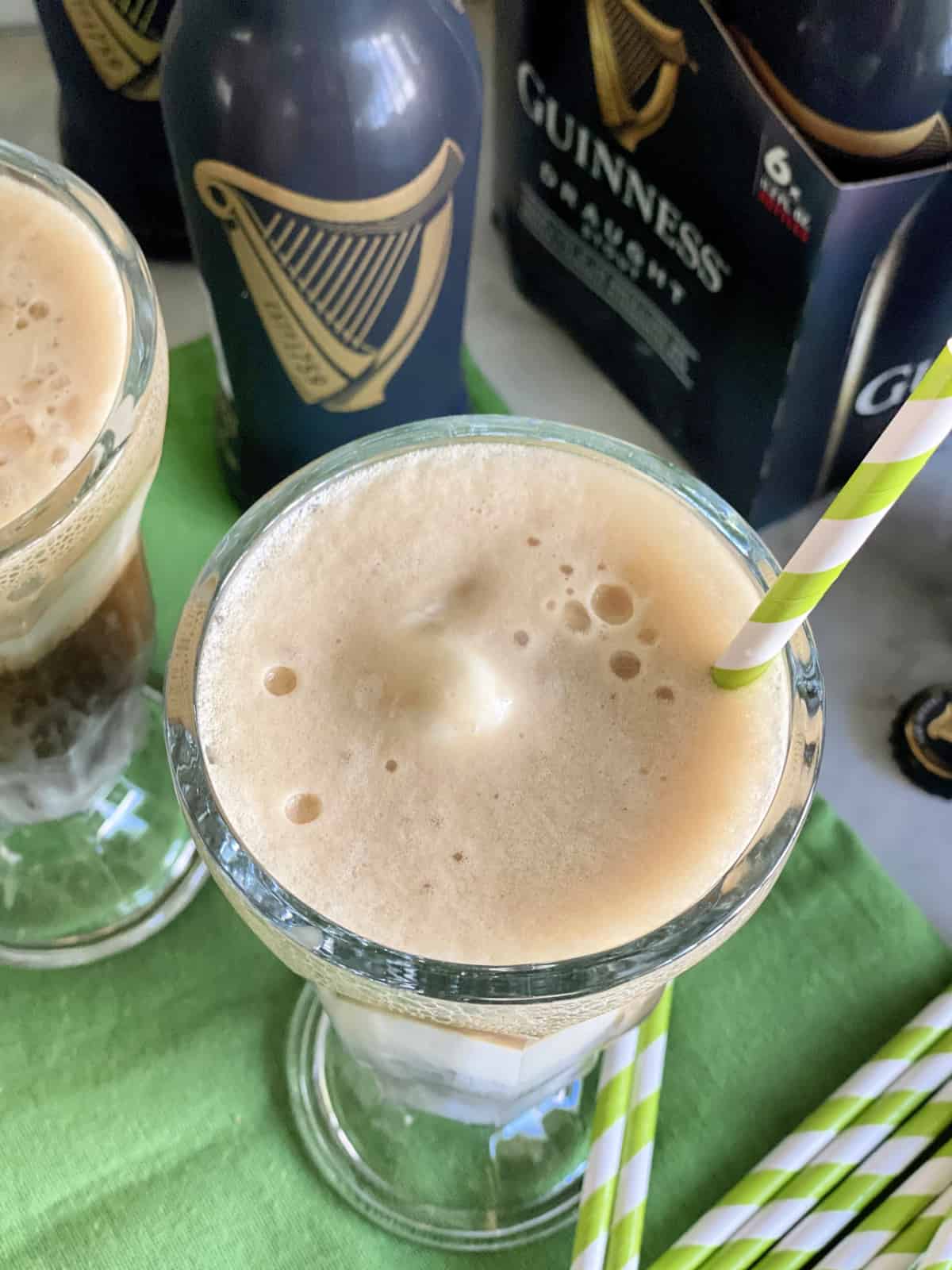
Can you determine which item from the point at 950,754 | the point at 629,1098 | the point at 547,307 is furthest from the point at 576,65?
the point at 629,1098

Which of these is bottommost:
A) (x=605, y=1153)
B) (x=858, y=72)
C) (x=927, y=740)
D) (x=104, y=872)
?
(x=104, y=872)

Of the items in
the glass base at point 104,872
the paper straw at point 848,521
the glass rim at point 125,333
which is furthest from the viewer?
the glass base at point 104,872

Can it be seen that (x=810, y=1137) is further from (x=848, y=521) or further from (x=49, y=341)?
(x=49, y=341)


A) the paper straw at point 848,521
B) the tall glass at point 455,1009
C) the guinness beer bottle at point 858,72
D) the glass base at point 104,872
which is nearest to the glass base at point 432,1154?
the tall glass at point 455,1009

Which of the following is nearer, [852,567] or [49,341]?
[49,341]

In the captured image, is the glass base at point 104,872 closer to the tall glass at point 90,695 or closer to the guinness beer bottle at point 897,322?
the tall glass at point 90,695

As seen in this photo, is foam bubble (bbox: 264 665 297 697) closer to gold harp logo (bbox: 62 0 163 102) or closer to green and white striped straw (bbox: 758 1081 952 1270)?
green and white striped straw (bbox: 758 1081 952 1270)

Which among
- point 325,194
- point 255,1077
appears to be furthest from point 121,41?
point 255,1077
